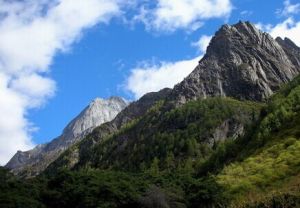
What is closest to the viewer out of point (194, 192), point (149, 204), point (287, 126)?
point (149, 204)

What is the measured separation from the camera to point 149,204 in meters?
76.8

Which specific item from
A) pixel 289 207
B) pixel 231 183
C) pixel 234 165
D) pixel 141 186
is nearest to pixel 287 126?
pixel 234 165

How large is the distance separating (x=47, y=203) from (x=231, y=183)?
30.8m

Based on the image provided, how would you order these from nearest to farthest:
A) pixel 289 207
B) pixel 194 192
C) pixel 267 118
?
pixel 289 207
pixel 194 192
pixel 267 118

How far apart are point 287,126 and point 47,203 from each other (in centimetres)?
5611

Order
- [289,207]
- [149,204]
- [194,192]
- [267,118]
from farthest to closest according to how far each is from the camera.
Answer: [267,118] → [194,192] → [149,204] → [289,207]

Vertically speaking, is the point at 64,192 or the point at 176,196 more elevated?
the point at 64,192

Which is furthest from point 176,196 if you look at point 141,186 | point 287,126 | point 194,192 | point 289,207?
point 289,207

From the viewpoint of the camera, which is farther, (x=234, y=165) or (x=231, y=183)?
(x=234, y=165)

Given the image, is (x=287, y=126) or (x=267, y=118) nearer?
(x=287, y=126)

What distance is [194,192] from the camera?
277ft

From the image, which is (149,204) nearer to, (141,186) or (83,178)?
(141,186)

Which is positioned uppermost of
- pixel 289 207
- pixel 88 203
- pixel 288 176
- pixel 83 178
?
pixel 83 178

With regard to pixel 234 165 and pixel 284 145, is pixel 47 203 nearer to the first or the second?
pixel 234 165
